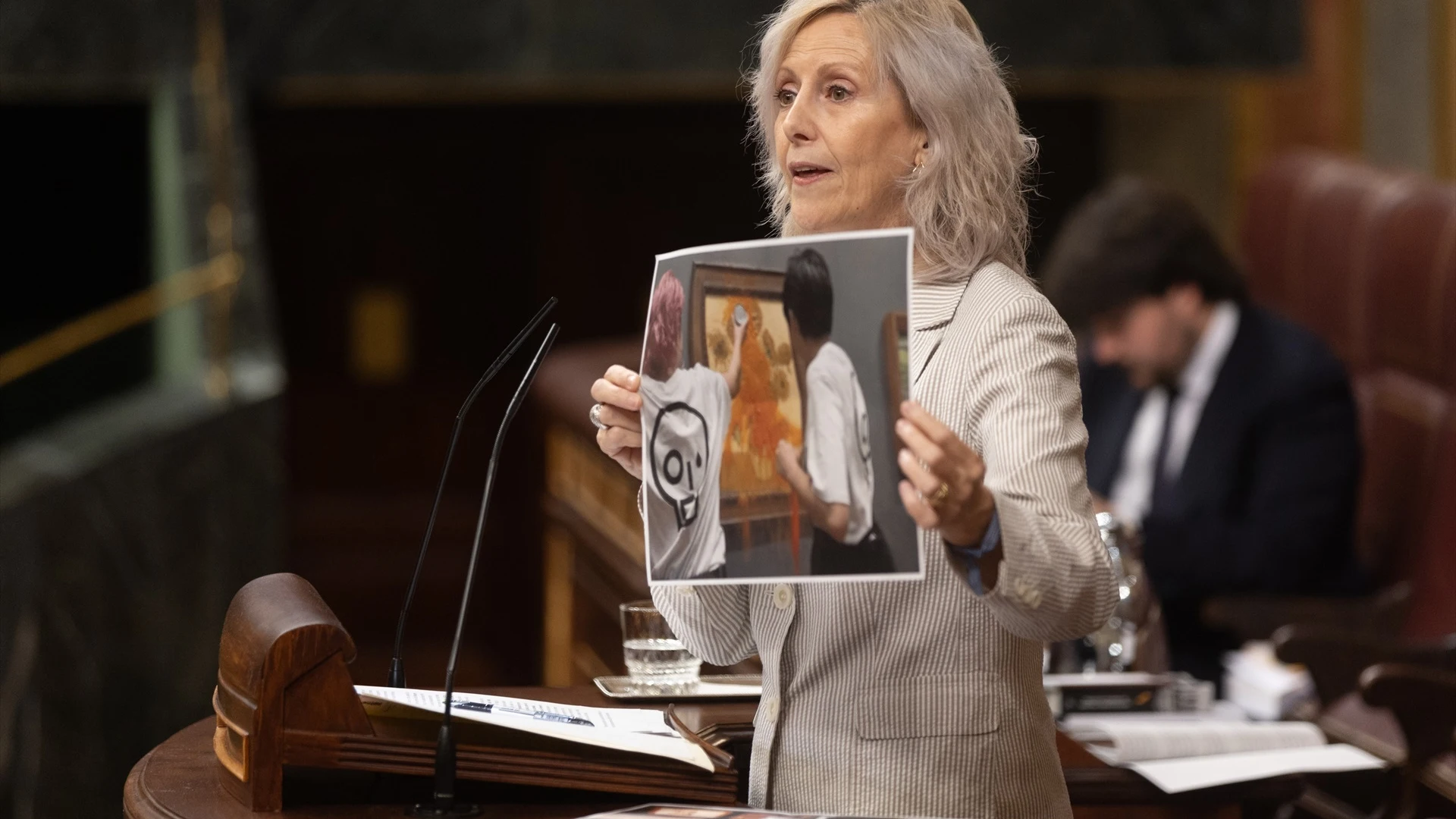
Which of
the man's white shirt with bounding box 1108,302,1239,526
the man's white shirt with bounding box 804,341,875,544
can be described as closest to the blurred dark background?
the man's white shirt with bounding box 1108,302,1239,526

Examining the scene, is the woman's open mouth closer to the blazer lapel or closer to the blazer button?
the blazer lapel

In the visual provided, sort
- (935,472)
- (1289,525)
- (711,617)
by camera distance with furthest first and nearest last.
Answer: (1289,525), (711,617), (935,472)

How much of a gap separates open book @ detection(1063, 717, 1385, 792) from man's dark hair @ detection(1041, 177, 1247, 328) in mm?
1880

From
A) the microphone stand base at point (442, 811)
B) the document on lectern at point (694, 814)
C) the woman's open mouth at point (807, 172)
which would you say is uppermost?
the woman's open mouth at point (807, 172)

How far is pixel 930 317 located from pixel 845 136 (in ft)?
0.58

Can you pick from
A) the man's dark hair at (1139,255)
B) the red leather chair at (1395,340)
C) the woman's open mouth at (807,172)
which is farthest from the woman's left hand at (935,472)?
the man's dark hair at (1139,255)

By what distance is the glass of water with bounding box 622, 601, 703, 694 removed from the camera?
6.48 feet

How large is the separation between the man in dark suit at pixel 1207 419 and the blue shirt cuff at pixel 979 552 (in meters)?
2.53

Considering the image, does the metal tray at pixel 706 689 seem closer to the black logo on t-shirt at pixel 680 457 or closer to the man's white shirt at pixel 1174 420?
the black logo on t-shirt at pixel 680 457

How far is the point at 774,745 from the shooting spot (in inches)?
62.4

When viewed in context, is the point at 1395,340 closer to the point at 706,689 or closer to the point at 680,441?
the point at 706,689

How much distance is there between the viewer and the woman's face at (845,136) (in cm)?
158

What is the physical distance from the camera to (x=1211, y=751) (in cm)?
210

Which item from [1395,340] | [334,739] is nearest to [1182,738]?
[334,739]
